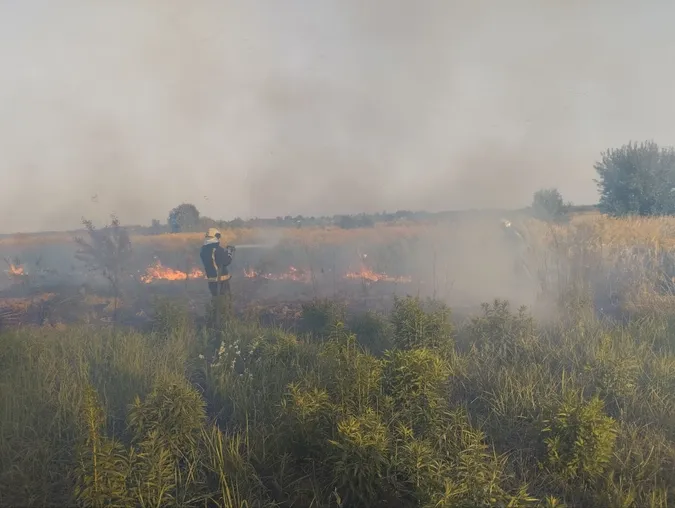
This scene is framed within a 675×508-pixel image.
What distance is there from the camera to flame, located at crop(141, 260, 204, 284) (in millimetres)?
15680

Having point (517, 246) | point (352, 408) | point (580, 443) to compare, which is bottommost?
point (580, 443)

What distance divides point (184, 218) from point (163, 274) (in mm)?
13828

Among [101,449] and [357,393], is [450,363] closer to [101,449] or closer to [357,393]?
[357,393]

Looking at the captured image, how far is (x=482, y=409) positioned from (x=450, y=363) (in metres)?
0.79

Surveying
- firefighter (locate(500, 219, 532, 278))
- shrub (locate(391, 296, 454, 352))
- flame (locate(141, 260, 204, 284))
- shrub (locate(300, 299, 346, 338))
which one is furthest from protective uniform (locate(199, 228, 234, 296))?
firefighter (locate(500, 219, 532, 278))

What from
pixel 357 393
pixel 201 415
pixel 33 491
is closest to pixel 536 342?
pixel 357 393

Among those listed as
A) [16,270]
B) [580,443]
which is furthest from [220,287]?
[16,270]

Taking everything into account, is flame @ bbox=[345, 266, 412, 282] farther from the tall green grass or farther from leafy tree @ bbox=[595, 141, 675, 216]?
leafy tree @ bbox=[595, 141, 675, 216]

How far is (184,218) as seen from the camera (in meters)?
29.2

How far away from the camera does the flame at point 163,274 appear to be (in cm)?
1568

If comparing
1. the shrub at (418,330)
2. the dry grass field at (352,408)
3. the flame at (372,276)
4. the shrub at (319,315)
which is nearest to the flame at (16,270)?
the dry grass field at (352,408)

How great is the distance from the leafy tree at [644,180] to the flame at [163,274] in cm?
1761

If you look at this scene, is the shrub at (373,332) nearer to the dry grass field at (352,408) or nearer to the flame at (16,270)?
the dry grass field at (352,408)

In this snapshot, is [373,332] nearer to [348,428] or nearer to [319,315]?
[319,315]
